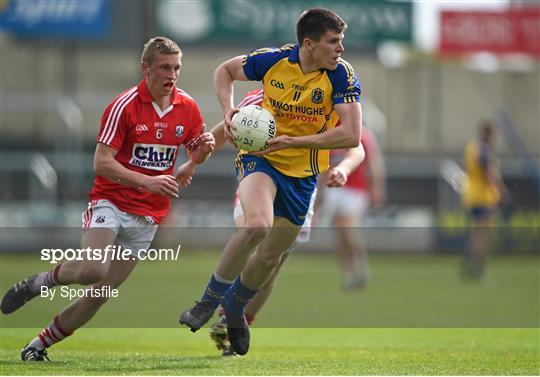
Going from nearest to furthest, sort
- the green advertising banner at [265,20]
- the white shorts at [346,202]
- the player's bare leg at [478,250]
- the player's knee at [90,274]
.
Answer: the player's knee at [90,274] → the white shorts at [346,202] → the player's bare leg at [478,250] → the green advertising banner at [265,20]

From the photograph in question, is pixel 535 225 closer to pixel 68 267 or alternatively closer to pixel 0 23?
pixel 0 23

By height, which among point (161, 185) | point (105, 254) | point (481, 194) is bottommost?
point (481, 194)

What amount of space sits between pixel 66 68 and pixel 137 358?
21799 mm

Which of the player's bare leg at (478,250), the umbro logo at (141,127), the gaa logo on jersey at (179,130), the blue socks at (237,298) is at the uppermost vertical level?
the umbro logo at (141,127)

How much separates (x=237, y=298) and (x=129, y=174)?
3.90ft

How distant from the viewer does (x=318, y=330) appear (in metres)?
11.6

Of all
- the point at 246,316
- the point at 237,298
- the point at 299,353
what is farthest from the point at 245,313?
the point at 237,298

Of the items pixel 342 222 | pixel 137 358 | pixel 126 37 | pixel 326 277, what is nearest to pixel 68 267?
pixel 137 358

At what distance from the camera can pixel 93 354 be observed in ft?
29.0

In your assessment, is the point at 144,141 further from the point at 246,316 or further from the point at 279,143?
the point at 246,316

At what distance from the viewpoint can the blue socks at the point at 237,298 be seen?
820 centimetres

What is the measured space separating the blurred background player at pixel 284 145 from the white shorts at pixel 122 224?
0.66 metres

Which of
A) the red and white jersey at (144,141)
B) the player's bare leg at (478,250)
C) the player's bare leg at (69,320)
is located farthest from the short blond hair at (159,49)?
the player's bare leg at (478,250)

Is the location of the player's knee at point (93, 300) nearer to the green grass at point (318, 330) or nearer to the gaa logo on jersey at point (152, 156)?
the green grass at point (318, 330)
